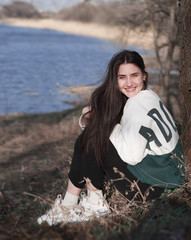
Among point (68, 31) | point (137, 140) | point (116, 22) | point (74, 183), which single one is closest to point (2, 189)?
point (74, 183)

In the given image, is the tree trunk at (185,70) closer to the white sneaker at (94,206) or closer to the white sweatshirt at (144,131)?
the white sweatshirt at (144,131)

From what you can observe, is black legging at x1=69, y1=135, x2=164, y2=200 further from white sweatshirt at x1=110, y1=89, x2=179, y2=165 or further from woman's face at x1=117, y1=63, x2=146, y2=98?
woman's face at x1=117, y1=63, x2=146, y2=98

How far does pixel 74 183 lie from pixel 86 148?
0.31m

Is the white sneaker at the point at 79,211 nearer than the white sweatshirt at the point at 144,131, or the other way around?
the white sweatshirt at the point at 144,131

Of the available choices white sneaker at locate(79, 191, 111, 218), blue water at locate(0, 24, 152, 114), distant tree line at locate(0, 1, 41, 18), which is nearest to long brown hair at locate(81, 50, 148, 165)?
white sneaker at locate(79, 191, 111, 218)

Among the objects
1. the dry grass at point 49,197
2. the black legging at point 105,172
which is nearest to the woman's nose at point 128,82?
the black legging at point 105,172

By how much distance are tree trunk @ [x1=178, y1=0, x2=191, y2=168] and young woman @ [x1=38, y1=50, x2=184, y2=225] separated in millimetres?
406

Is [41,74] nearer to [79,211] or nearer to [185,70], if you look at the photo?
[185,70]

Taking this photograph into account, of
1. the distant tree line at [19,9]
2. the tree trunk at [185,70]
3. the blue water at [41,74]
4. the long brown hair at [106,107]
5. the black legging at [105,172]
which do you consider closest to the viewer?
the black legging at [105,172]

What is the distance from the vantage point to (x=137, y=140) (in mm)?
2246

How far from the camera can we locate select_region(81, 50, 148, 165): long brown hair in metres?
2.51

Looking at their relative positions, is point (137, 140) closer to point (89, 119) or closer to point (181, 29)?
point (89, 119)

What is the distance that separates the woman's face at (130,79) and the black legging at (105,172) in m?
0.47

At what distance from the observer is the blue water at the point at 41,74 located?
10.1 meters
